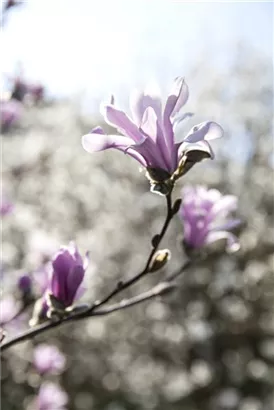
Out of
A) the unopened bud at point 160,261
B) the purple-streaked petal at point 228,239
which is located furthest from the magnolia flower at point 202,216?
the unopened bud at point 160,261

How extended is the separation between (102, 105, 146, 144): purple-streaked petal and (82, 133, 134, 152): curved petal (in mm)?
18

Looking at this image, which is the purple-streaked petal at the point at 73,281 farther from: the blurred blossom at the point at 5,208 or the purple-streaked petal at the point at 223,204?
the blurred blossom at the point at 5,208

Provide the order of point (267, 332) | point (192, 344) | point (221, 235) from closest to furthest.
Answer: point (221, 235) → point (192, 344) → point (267, 332)

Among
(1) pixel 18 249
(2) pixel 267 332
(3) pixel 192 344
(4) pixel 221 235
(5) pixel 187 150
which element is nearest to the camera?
(5) pixel 187 150

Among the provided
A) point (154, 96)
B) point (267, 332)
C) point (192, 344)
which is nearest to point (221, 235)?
point (154, 96)

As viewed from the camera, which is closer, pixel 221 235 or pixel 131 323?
pixel 221 235

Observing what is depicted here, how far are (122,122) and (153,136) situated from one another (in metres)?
0.05

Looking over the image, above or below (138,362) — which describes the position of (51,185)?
above

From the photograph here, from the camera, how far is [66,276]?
1.05 metres

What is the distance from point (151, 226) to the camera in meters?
6.42

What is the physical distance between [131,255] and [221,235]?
15.5 ft

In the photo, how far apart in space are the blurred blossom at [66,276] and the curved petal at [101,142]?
204 millimetres

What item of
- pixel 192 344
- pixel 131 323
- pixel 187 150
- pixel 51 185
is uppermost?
pixel 187 150

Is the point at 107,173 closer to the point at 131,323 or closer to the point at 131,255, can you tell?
the point at 131,255
